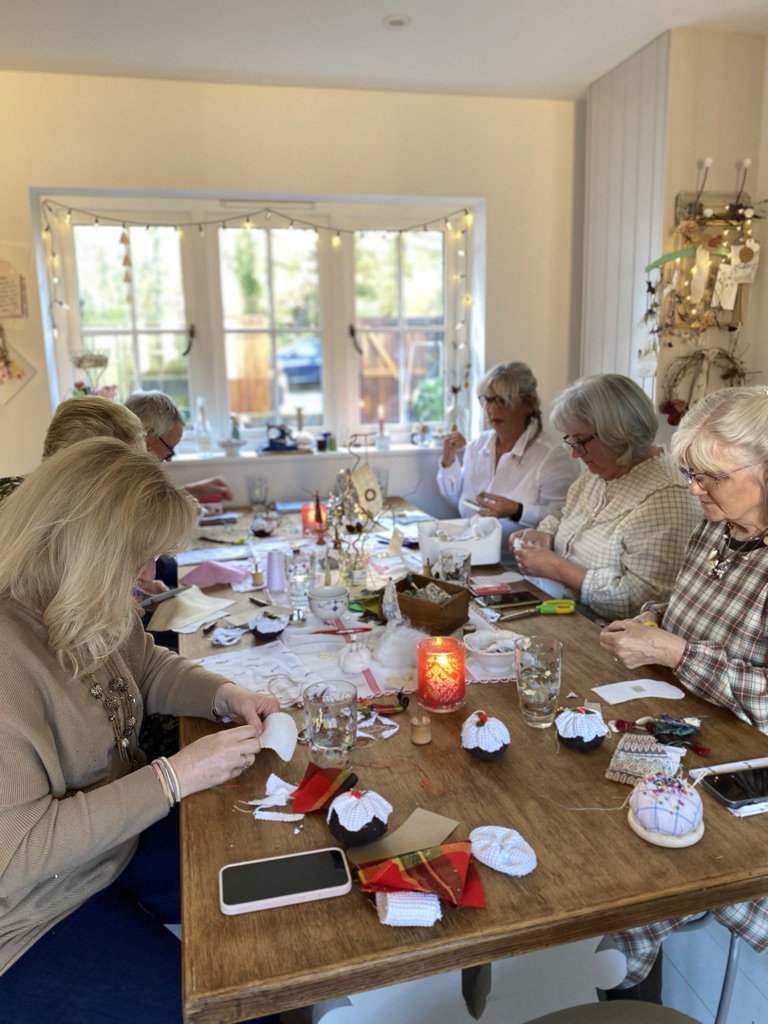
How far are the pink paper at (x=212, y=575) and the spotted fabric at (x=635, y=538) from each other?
40.4 inches

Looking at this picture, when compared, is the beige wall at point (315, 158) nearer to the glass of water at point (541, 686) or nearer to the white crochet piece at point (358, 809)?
the glass of water at point (541, 686)

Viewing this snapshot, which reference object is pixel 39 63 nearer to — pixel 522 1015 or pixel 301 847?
pixel 301 847

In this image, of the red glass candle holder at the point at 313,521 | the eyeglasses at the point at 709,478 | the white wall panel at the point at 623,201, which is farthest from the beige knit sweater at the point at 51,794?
the white wall panel at the point at 623,201

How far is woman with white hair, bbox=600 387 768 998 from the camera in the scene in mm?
1353

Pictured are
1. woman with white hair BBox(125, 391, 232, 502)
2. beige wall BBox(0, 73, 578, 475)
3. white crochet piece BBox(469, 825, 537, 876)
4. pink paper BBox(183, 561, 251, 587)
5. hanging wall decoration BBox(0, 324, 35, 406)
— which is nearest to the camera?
white crochet piece BBox(469, 825, 537, 876)

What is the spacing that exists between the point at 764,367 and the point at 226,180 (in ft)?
8.17

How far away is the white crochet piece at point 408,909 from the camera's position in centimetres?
87

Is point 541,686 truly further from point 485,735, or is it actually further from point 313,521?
point 313,521

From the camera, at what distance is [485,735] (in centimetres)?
119

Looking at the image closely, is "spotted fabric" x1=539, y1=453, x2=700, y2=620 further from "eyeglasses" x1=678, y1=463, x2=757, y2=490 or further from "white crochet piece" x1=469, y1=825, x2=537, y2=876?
"white crochet piece" x1=469, y1=825, x2=537, y2=876

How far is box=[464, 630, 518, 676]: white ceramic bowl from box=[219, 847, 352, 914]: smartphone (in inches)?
24.5

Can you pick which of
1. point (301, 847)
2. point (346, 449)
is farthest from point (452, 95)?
point (301, 847)

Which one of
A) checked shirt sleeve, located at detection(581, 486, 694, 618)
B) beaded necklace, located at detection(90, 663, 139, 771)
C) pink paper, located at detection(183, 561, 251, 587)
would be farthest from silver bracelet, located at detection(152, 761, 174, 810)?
checked shirt sleeve, located at detection(581, 486, 694, 618)

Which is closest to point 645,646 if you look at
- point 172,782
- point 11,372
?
point 172,782
